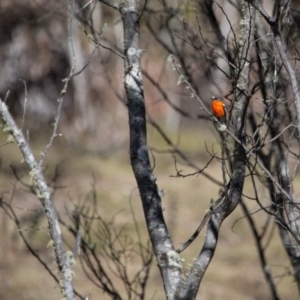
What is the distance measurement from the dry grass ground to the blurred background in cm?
2

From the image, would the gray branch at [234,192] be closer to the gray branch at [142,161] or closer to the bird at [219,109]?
the gray branch at [142,161]

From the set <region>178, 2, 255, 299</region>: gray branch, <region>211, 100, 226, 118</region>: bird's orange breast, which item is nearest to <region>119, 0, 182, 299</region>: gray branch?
<region>178, 2, 255, 299</region>: gray branch

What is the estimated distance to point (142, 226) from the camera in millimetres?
11828

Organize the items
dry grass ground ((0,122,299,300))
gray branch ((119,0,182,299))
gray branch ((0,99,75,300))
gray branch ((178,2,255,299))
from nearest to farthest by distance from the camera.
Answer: gray branch ((0,99,75,300))
gray branch ((178,2,255,299))
gray branch ((119,0,182,299))
dry grass ground ((0,122,299,300))

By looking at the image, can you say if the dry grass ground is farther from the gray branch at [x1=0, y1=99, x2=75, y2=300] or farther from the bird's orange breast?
the gray branch at [x1=0, y1=99, x2=75, y2=300]

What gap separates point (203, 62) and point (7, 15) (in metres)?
9.73

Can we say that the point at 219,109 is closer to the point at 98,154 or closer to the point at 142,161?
the point at 142,161

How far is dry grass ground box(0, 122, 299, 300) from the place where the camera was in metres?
10.2

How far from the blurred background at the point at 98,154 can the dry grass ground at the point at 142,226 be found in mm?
22

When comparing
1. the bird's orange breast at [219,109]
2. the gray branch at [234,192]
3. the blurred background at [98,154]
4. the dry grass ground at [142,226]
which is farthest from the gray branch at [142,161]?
the blurred background at [98,154]

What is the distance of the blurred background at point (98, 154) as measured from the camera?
1065cm

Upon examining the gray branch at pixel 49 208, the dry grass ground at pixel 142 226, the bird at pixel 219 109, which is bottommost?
the gray branch at pixel 49 208

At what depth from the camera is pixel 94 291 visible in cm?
995

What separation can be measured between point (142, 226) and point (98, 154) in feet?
11.7
